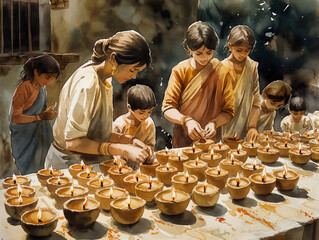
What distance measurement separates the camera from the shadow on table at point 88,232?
1667mm

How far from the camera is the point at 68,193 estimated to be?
6.64 feet

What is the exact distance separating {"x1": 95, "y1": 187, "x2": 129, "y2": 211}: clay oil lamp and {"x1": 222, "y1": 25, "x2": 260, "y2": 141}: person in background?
2.28 meters

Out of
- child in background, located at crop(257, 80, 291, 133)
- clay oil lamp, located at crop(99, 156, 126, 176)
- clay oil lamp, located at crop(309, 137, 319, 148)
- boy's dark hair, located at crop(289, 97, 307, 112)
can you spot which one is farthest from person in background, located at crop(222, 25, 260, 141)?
clay oil lamp, located at crop(99, 156, 126, 176)

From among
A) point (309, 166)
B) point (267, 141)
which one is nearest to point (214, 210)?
point (309, 166)

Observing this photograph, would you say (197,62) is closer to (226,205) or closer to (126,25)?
(126,25)

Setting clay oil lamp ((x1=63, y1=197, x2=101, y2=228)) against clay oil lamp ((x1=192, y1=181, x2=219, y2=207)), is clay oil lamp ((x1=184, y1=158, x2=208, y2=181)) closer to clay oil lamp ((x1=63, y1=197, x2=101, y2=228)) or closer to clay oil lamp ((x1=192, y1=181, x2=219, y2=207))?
clay oil lamp ((x1=192, y1=181, x2=219, y2=207))

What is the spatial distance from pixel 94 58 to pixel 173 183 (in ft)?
4.46

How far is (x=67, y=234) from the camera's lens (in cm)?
168

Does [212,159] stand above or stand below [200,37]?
below

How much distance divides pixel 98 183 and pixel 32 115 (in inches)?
52.6

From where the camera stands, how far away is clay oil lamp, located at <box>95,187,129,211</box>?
191cm

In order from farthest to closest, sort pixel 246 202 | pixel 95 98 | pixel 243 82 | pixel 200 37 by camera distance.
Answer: pixel 243 82
pixel 200 37
pixel 95 98
pixel 246 202

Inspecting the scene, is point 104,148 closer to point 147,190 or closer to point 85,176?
point 85,176

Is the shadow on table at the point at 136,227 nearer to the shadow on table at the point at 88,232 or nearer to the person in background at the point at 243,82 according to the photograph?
the shadow on table at the point at 88,232
